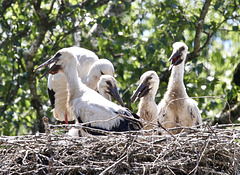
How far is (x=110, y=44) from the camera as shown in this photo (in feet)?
29.1

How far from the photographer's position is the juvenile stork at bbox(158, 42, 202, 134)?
265 inches

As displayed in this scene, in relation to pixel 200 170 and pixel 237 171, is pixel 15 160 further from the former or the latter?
pixel 237 171

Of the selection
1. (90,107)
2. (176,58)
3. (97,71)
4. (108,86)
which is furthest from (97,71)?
(90,107)

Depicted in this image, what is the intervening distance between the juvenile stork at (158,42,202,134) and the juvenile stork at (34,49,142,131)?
0.60 meters

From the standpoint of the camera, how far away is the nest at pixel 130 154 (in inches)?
188

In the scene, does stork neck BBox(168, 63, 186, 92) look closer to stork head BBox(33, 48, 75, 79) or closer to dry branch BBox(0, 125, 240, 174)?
stork head BBox(33, 48, 75, 79)

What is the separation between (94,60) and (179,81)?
1.50 m

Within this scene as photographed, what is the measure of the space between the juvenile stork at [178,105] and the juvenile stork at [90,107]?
23.7 inches

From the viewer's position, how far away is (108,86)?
6.94m

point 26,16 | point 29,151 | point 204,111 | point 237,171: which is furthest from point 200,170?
point 26,16

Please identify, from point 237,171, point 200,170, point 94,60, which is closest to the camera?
point 237,171


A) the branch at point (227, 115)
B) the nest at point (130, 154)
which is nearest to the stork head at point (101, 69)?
the branch at point (227, 115)

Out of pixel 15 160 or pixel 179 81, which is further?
pixel 179 81

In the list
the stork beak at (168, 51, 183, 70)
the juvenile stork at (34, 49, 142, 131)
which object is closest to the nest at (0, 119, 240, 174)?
the juvenile stork at (34, 49, 142, 131)
